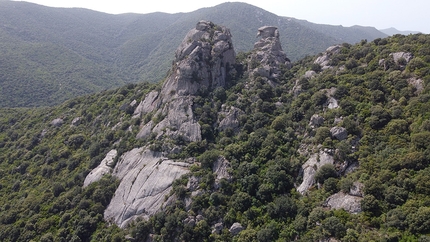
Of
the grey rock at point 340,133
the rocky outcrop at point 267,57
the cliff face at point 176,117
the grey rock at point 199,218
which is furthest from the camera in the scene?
the rocky outcrop at point 267,57

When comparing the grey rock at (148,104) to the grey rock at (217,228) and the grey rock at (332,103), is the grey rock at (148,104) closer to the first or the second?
the grey rock at (217,228)

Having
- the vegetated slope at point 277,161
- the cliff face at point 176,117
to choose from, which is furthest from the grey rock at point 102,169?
the vegetated slope at point 277,161

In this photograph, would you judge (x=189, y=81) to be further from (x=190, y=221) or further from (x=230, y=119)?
(x=190, y=221)

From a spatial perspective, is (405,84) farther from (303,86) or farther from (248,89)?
(248,89)

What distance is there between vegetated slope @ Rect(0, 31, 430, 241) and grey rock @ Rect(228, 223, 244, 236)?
0.49 meters

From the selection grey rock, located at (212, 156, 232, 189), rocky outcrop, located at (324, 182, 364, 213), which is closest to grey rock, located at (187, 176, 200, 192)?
grey rock, located at (212, 156, 232, 189)

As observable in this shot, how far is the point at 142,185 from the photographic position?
49.9 meters

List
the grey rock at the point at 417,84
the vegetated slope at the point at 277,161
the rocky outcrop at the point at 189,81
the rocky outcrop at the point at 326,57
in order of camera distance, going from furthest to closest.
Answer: the rocky outcrop at the point at 326,57 < the rocky outcrop at the point at 189,81 < the grey rock at the point at 417,84 < the vegetated slope at the point at 277,161

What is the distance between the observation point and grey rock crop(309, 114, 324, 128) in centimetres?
4904

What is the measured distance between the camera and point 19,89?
142 metres

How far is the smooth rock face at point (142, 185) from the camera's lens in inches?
1853

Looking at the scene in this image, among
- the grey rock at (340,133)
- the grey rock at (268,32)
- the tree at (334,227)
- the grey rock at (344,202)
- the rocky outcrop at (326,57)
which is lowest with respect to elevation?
the tree at (334,227)

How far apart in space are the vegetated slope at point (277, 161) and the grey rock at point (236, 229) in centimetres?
49

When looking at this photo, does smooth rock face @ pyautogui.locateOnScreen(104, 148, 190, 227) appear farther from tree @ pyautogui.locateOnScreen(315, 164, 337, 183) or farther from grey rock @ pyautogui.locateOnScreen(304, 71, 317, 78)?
grey rock @ pyautogui.locateOnScreen(304, 71, 317, 78)
